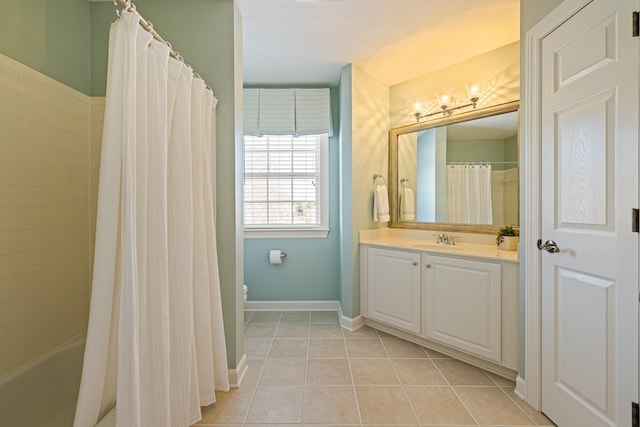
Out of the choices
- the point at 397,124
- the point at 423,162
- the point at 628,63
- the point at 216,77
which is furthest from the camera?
the point at 397,124

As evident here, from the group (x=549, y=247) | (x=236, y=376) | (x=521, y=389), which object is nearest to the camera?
(x=549, y=247)

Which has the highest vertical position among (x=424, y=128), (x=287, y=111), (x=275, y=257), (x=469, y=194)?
(x=287, y=111)

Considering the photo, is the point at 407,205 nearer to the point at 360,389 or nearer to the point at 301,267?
the point at 301,267

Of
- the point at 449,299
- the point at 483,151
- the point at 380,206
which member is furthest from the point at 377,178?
the point at 449,299

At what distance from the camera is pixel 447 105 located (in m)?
2.48

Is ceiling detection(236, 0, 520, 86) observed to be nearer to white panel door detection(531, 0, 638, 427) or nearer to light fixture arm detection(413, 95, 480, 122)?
light fixture arm detection(413, 95, 480, 122)

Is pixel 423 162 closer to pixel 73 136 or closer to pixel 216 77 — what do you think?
pixel 216 77

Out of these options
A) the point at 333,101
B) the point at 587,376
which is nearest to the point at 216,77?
the point at 333,101

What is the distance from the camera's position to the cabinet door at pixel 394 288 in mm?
2197

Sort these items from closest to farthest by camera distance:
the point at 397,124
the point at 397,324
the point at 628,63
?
the point at 628,63
the point at 397,324
the point at 397,124

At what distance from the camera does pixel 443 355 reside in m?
2.09

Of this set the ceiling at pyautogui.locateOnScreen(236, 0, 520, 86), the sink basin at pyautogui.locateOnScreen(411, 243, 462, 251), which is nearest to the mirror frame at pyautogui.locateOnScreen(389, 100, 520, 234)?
the sink basin at pyautogui.locateOnScreen(411, 243, 462, 251)

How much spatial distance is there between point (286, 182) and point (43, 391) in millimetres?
2351

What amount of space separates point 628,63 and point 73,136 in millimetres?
2799
